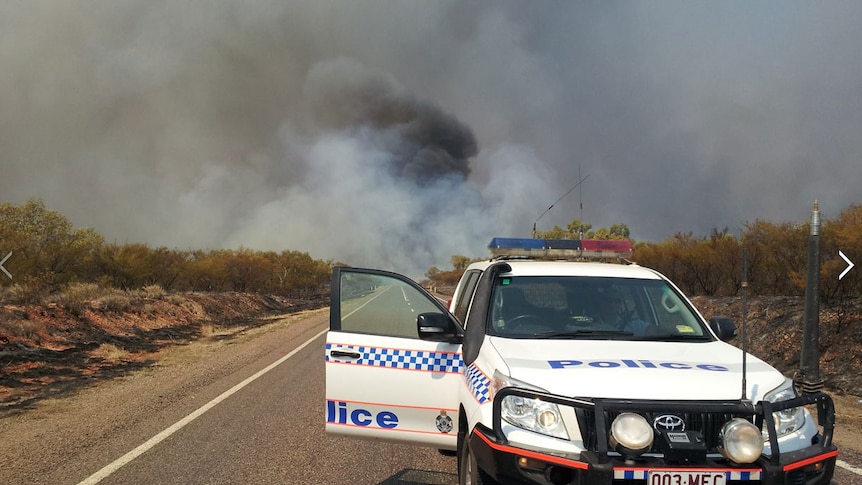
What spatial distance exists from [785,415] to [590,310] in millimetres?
1531

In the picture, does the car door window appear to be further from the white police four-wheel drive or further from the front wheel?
the front wheel

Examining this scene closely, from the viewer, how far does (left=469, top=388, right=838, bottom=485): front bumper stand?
296cm

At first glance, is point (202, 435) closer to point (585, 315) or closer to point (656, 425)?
point (585, 315)

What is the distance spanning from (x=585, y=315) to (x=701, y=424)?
1496 millimetres

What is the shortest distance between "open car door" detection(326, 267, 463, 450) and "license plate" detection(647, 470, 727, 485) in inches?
69.8

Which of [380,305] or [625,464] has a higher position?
[380,305]

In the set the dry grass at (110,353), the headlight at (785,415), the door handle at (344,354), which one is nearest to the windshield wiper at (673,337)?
the headlight at (785,415)

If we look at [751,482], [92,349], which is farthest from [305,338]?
[751,482]

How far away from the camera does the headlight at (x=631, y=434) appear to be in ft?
9.82

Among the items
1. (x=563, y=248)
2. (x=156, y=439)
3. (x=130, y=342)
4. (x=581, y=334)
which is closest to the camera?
(x=581, y=334)

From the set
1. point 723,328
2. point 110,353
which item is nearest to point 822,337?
point 723,328

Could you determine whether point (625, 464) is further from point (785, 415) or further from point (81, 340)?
point (81, 340)

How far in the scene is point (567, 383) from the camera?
3223 mm

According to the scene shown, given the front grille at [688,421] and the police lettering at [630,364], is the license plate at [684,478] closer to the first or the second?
the front grille at [688,421]
